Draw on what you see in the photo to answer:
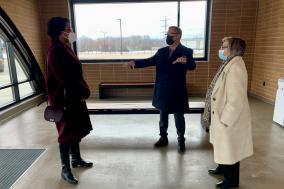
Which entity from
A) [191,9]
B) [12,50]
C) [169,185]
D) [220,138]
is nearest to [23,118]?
[12,50]

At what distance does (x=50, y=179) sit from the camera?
232cm

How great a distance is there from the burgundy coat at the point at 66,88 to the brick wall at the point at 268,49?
13.3ft

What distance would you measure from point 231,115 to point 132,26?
182 inches

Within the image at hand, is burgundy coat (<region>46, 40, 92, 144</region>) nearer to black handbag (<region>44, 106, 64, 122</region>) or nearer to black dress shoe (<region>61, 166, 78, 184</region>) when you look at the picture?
black handbag (<region>44, 106, 64, 122</region>)

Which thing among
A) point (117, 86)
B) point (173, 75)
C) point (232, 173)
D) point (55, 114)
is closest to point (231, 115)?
point (232, 173)

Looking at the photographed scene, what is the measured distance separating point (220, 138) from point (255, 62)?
4.44 m

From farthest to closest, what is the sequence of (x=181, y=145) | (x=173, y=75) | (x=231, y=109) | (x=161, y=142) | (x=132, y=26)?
(x=132, y=26)
(x=161, y=142)
(x=181, y=145)
(x=173, y=75)
(x=231, y=109)

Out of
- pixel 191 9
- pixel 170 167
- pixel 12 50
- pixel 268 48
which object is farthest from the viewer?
pixel 191 9

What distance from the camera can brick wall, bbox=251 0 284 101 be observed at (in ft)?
15.1

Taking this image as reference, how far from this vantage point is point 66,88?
2.03 m

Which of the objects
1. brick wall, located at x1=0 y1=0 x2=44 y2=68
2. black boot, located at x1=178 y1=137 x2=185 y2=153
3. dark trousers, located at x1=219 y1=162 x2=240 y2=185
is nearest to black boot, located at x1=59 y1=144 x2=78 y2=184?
black boot, located at x1=178 y1=137 x2=185 y2=153

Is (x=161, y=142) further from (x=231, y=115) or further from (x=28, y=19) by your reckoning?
(x=28, y=19)

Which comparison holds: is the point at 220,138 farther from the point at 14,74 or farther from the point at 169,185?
the point at 14,74

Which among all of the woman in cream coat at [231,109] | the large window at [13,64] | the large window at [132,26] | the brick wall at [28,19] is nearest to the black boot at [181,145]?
the woman in cream coat at [231,109]
